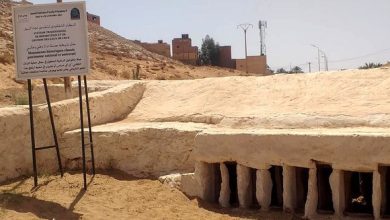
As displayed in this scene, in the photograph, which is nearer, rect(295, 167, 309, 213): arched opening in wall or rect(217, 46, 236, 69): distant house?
rect(295, 167, 309, 213): arched opening in wall

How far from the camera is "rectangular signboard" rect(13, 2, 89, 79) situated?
6.75m

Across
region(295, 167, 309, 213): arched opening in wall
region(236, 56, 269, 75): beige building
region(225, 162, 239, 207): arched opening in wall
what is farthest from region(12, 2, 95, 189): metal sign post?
region(236, 56, 269, 75): beige building

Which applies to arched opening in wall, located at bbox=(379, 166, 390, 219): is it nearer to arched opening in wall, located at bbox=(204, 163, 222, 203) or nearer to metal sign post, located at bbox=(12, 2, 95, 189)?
arched opening in wall, located at bbox=(204, 163, 222, 203)

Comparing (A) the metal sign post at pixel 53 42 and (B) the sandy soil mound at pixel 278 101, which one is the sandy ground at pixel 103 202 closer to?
(A) the metal sign post at pixel 53 42

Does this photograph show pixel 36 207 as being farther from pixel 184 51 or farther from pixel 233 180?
pixel 184 51

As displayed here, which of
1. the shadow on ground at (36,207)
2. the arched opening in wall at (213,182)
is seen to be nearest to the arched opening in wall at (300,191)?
the arched opening in wall at (213,182)

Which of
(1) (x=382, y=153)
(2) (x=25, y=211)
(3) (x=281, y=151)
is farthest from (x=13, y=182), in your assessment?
(1) (x=382, y=153)

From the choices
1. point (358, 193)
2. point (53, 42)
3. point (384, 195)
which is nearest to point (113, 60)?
point (53, 42)

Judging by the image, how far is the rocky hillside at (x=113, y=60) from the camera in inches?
929

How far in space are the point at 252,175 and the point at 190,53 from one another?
108ft

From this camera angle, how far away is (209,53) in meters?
41.0

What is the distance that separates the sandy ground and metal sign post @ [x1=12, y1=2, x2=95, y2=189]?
694mm

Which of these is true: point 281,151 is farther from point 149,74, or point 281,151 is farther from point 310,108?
point 149,74

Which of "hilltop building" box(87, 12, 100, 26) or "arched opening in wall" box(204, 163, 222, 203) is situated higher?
"hilltop building" box(87, 12, 100, 26)
